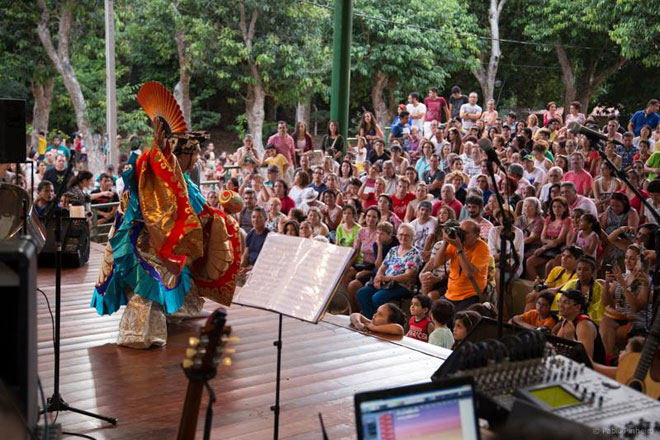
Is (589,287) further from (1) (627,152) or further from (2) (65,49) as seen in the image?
(2) (65,49)

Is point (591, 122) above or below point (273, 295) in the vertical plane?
above

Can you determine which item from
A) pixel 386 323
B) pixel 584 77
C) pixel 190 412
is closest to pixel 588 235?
pixel 386 323

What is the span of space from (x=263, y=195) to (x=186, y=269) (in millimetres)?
3801

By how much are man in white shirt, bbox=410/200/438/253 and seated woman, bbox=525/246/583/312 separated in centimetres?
150

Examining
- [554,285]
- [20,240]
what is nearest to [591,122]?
[554,285]

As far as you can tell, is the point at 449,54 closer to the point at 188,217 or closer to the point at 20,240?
the point at 188,217

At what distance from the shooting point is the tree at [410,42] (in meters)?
19.2

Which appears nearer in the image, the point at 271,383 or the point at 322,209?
the point at 271,383

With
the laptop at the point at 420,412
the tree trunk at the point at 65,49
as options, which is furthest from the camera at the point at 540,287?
the tree trunk at the point at 65,49

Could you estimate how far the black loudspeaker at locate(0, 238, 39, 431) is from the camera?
2145 millimetres

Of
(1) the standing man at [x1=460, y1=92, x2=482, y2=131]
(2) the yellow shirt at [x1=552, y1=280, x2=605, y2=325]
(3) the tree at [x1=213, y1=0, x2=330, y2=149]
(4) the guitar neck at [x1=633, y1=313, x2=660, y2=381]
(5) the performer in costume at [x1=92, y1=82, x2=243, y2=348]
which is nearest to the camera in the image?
(4) the guitar neck at [x1=633, y1=313, x2=660, y2=381]

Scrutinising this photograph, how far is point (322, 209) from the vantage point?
875 centimetres

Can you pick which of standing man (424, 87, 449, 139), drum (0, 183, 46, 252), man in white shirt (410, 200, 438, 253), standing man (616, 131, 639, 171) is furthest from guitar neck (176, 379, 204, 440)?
standing man (424, 87, 449, 139)

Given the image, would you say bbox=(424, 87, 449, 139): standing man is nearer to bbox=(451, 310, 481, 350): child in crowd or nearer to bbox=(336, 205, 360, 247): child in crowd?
bbox=(336, 205, 360, 247): child in crowd
